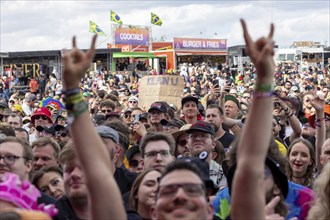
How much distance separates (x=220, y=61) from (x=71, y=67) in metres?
52.0

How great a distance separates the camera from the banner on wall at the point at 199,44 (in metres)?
51.6

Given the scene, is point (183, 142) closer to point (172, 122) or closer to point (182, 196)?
point (172, 122)

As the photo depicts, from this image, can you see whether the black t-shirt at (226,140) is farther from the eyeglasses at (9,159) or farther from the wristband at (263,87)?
the wristband at (263,87)

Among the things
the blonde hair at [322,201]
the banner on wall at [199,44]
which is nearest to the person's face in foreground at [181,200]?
the blonde hair at [322,201]

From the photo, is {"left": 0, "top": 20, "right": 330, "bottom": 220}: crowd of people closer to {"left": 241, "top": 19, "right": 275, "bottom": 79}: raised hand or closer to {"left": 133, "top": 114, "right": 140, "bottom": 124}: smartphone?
{"left": 241, "top": 19, "right": 275, "bottom": 79}: raised hand

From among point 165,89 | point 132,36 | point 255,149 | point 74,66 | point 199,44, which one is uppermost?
point 132,36

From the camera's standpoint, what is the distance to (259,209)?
130 inches

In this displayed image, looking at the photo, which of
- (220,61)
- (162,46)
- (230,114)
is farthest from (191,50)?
(230,114)

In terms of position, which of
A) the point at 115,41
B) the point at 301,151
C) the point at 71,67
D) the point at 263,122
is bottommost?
the point at 301,151

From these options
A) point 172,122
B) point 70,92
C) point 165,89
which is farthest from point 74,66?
point 165,89

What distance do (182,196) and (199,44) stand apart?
51.0m

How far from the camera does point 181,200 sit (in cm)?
340

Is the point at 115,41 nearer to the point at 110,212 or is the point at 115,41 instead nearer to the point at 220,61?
the point at 220,61

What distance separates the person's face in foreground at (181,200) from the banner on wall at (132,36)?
167 feet
